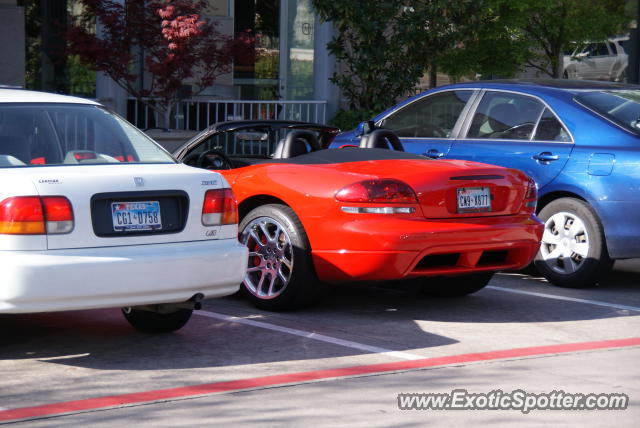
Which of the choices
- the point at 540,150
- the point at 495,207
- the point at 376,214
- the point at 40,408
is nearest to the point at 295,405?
the point at 40,408

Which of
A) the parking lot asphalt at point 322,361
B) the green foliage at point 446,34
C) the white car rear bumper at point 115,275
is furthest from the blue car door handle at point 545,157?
the green foliage at point 446,34

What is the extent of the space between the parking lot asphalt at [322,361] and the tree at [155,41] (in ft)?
23.9

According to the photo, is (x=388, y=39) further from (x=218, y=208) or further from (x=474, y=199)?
(x=218, y=208)

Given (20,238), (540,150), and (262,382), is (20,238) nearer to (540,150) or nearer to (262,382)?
(262,382)

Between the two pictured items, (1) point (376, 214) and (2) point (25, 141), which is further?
(1) point (376, 214)

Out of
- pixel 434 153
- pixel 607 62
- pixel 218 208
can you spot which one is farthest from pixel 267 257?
pixel 607 62

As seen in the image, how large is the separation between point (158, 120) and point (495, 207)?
1050 cm

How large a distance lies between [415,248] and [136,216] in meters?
2.04

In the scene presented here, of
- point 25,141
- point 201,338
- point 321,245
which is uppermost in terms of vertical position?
point 25,141

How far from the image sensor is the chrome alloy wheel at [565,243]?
940cm

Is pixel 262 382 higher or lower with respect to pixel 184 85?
lower

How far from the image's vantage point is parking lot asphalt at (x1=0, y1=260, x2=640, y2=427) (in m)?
5.49

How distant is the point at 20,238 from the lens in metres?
6.07

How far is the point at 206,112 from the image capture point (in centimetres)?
1802
